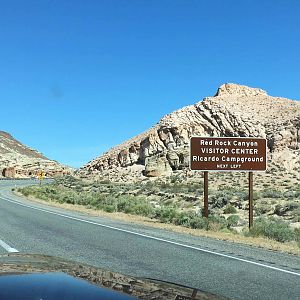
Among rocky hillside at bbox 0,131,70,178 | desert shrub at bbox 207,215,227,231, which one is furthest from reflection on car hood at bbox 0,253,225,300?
rocky hillside at bbox 0,131,70,178

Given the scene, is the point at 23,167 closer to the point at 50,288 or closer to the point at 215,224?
the point at 215,224

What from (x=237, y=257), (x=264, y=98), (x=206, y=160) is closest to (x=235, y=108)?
(x=264, y=98)

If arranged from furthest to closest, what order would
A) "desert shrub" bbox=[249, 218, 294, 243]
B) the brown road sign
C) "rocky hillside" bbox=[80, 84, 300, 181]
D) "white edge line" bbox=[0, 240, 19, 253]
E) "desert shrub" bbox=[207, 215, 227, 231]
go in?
"rocky hillside" bbox=[80, 84, 300, 181], the brown road sign, "desert shrub" bbox=[207, 215, 227, 231], "desert shrub" bbox=[249, 218, 294, 243], "white edge line" bbox=[0, 240, 19, 253]

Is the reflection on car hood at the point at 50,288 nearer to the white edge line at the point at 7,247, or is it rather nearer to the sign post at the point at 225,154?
the white edge line at the point at 7,247

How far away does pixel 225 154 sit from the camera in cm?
2289

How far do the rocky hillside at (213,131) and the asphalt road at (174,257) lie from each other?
5786 cm

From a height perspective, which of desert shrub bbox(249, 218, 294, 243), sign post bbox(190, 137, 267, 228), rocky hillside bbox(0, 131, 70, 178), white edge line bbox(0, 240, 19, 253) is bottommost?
white edge line bbox(0, 240, 19, 253)

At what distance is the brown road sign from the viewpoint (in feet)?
74.6

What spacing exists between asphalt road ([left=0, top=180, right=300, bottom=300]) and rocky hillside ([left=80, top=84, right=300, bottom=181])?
190 feet

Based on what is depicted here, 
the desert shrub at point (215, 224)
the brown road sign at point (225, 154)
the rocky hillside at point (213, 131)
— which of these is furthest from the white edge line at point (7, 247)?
the rocky hillside at point (213, 131)

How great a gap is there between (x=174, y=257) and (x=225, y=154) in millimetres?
11701

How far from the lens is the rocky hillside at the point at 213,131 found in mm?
77688

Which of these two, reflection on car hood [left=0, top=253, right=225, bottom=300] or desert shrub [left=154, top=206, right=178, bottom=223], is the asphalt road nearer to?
reflection on car hood [left=0, top=253, right=225, bottom=300]

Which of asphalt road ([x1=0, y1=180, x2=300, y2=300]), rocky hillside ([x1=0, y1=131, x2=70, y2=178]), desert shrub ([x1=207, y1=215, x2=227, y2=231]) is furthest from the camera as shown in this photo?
rocky hillside ([x1=0, y1=131, x2=70, y2=178])
